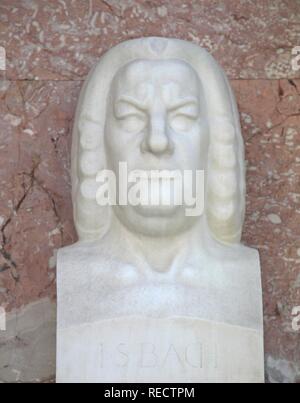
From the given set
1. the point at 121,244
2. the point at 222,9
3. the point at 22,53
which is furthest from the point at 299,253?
the point at 22,53

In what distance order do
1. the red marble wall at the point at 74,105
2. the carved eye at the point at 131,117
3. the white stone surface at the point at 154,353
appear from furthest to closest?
the red marble wall at the point at 74,105, the carved eye at the point at 131,117, the white stone surface at the point at 154,353

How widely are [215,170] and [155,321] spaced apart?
539mm

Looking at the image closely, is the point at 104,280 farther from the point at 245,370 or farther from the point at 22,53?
the point at 22,53

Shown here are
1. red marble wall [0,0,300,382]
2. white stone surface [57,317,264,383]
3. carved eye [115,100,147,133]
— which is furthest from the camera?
red marble wall [0,0,300,382]

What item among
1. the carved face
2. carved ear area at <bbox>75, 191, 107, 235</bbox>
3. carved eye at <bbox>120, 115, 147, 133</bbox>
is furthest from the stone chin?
carved eye at <bbox>120, 115, 147, 133</bbox>

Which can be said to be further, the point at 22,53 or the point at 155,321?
the point at 22,53

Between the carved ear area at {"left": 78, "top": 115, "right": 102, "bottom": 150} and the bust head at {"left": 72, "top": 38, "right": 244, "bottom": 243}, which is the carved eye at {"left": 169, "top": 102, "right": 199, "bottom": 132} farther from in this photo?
the carved ear area at {"left": 78, "top": 115, "right": 102, "bottom": 150}

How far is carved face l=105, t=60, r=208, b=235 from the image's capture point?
8.53 ft

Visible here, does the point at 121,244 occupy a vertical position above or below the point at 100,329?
above

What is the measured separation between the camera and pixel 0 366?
296 centimetres

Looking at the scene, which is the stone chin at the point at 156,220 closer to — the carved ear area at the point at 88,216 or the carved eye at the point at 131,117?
the carved ear area at the point at 88,216

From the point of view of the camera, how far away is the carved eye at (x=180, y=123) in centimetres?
266

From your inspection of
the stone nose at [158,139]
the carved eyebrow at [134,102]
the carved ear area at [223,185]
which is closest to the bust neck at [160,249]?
the carved ear area at [223,185]

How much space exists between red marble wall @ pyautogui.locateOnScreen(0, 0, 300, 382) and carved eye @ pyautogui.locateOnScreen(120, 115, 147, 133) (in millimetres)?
516
